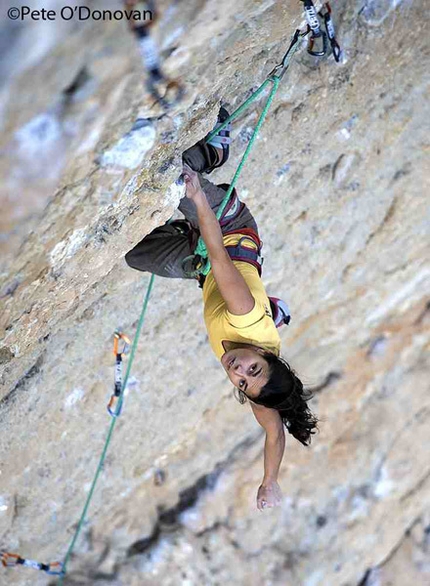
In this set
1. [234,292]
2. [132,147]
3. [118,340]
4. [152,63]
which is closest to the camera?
[152,63]

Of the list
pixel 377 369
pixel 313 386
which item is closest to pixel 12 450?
pixel 313 386

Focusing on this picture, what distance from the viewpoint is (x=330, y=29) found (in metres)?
1.81

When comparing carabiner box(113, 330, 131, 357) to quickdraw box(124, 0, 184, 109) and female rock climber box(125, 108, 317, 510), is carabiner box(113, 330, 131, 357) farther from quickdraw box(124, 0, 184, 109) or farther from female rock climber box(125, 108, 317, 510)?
quickdraw box(124, 0, 184, 109)

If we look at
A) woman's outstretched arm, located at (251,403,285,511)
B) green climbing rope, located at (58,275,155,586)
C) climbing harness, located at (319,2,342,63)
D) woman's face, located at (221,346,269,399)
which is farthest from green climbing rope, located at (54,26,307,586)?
woman's outstretched arm, located at (251,403,285,511)

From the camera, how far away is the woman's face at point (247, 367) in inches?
60.9

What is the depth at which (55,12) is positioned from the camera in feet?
2.85

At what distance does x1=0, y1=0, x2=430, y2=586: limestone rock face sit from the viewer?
100 cm

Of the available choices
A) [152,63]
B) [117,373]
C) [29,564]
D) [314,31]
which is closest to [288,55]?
[314,31]

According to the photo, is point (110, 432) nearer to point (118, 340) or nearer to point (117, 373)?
point (117, 373)

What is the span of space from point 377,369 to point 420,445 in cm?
61

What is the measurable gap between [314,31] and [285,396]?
92cm
